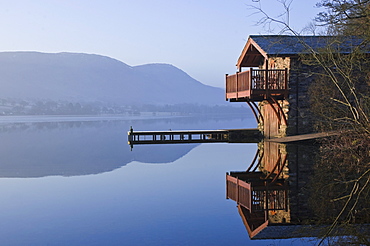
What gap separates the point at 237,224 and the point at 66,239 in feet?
10.6

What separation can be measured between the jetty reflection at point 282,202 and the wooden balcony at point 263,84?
552 cm

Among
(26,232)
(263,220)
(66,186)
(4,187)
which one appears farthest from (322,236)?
(4,187)

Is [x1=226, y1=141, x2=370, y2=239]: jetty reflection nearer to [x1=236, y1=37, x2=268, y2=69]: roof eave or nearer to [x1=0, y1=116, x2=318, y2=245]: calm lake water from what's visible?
[x1=0, y1=116, x2=318, y2=245]: calm lake water

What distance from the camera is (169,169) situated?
20.7 metres

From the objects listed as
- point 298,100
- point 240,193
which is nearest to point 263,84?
point 298,100

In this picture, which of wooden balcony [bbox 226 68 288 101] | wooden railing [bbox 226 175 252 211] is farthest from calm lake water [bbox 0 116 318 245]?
wooden balcony [bbox 226 68 288 101]

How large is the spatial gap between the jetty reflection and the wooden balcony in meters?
5.52

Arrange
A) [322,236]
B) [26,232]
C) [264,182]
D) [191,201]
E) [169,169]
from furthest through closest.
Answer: [169,169]
[264,182]
[191,201]
[26,232]
[322,236]

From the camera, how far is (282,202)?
11250 mm

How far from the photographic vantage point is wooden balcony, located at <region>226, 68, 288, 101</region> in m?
23.9

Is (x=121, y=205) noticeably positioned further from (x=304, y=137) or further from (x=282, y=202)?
(x=304, y=137)

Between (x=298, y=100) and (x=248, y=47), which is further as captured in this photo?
(x=248, y=47)

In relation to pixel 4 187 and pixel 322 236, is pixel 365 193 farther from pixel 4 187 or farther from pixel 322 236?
pixel 4 187

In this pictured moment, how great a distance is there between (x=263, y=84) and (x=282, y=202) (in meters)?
13.7
